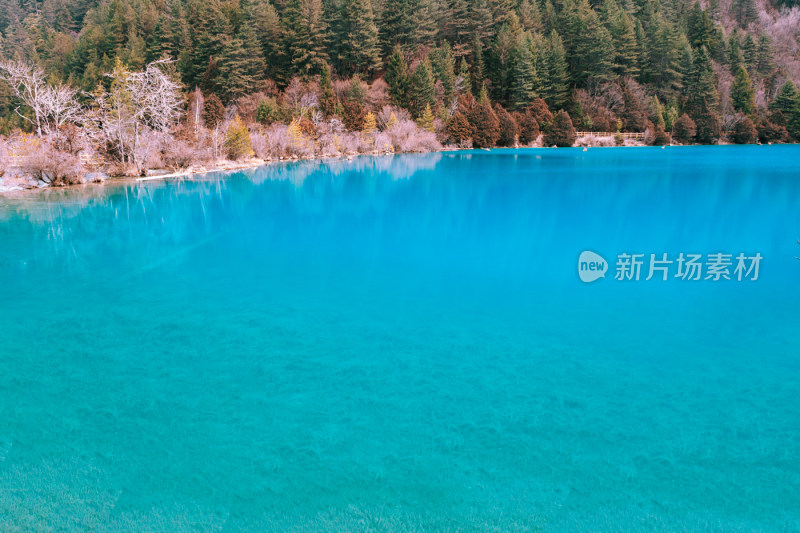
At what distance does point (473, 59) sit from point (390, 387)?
68.1 meters

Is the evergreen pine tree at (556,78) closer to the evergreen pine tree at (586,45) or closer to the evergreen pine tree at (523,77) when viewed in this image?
the evergreen pine tree at (523,77)

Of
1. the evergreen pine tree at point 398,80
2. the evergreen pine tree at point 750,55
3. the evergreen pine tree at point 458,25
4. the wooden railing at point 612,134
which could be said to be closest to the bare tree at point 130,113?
the evergreen pine tree at point 398,80

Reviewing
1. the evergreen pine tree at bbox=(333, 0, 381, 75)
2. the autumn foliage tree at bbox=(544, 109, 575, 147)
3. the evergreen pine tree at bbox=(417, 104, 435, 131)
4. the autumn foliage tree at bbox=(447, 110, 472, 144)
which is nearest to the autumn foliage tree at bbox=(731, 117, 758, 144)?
the autumn foliage tree at bbox=(544, 109, 575, 147)

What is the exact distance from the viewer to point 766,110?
2477 inches

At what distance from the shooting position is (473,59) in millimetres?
67750

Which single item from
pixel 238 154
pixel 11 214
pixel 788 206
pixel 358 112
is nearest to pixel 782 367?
pixel 788 206

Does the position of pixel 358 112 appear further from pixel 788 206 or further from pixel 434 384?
pixel 434 384

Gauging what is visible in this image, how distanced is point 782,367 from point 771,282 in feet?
11.5

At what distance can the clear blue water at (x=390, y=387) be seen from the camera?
130 inches

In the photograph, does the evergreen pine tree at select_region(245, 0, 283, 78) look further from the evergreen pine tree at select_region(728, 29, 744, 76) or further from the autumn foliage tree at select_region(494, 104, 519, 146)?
the evergreen pine tree at select_region(728, 29, 744, 76)

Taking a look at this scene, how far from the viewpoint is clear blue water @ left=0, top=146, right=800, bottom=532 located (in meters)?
3.30

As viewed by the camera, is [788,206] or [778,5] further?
[778,5]

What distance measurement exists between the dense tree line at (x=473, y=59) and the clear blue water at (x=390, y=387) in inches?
1694

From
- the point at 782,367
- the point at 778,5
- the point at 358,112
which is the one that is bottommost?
the point at 782,367
